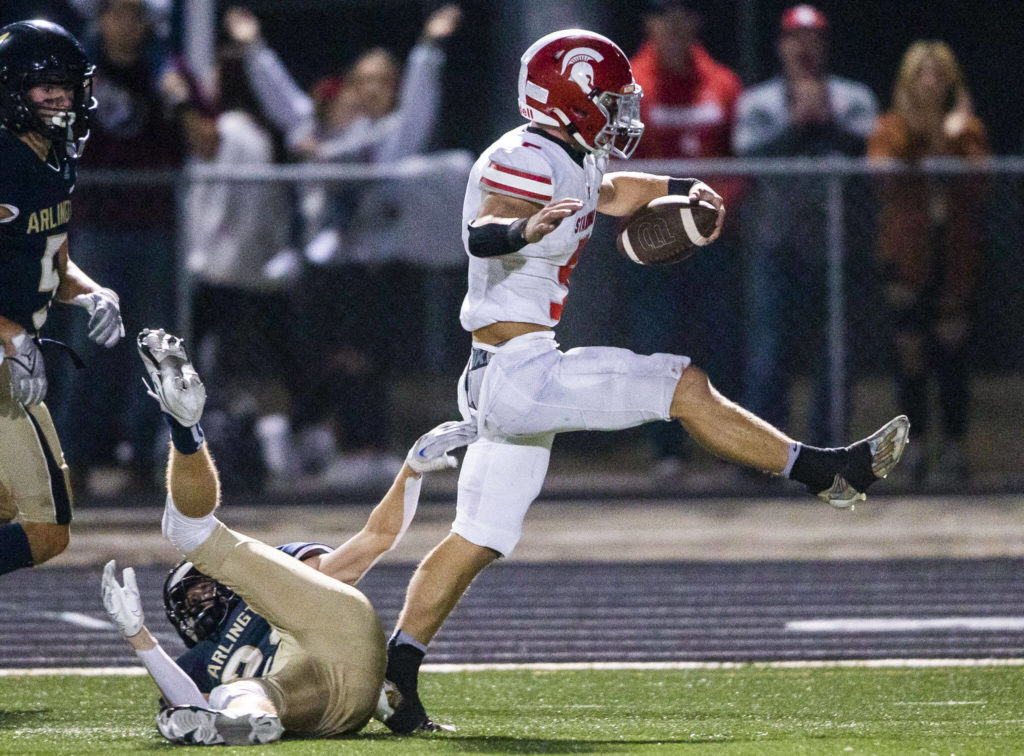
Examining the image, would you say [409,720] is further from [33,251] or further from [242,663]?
[33,251]

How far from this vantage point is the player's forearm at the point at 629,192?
486 cm

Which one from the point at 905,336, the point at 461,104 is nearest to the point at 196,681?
the point at 905,336

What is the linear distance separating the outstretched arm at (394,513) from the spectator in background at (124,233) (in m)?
3.52

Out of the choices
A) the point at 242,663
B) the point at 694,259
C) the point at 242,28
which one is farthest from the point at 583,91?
the point at 242,28

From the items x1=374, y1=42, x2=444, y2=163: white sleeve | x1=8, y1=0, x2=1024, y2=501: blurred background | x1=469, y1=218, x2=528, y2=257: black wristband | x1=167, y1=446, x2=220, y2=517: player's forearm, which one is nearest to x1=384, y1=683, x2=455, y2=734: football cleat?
x1=167, y1=446, x2=220, y2=517: player's forearm

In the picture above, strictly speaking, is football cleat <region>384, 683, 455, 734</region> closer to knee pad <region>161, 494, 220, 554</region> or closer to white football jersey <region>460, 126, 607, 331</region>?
knee pad <region>161, 494, 220, 554</region>

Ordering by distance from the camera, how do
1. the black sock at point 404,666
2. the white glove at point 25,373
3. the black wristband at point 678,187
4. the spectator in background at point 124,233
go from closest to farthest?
the black sock at point 404,666, the white glove at point 25,373, the black wristband at point 678,187, the spectator in background at point 124,233

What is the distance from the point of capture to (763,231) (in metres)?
7.97

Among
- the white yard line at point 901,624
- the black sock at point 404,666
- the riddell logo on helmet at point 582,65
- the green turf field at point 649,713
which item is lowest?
the white yard line at point 901,624

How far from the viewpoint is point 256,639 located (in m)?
4.04

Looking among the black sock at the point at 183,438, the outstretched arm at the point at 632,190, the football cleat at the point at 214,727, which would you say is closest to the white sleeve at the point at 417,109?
the outstretched arm at the point at 632,190

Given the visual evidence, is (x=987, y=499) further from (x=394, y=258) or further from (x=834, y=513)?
(x=394, y=258)

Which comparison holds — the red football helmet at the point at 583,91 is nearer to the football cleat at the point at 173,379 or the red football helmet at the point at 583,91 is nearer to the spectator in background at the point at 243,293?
the football cleat at the point at 173,379

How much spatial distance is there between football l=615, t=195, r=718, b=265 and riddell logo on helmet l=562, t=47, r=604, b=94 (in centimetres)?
42
